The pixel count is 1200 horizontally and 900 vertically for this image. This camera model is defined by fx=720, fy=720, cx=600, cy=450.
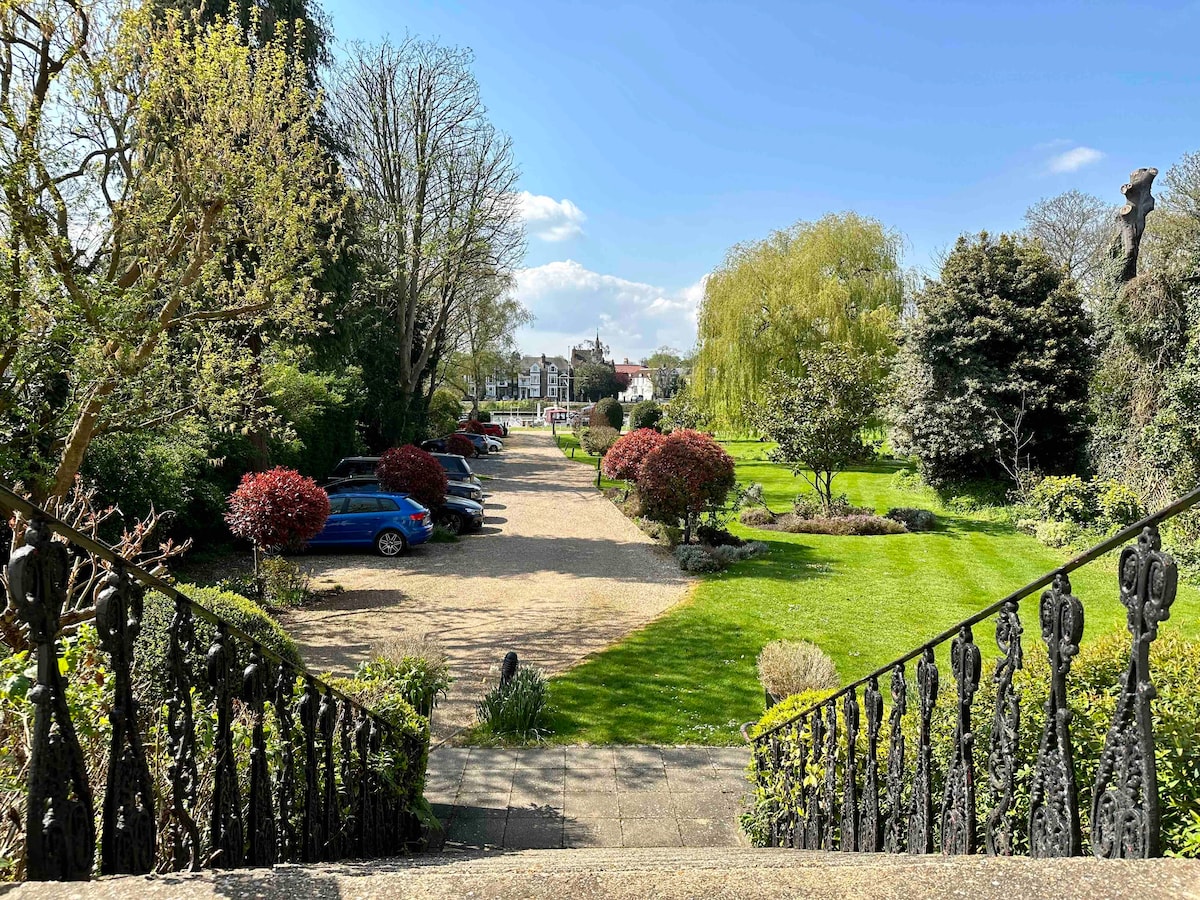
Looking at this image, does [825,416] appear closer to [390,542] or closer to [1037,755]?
[390,542]

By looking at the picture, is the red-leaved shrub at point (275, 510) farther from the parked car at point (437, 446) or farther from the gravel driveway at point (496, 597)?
the parked car at point (437, 446)

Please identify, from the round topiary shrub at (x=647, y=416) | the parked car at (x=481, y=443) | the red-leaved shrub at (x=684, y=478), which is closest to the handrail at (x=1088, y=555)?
the red-leaved shrub at (x=684, y=478)

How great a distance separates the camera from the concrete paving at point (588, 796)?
565 cm

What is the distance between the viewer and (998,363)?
21.1 meters

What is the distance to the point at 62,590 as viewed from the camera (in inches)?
75.6

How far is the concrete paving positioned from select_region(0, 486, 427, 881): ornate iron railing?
192cm

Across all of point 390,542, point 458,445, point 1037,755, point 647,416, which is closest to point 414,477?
point 390,542

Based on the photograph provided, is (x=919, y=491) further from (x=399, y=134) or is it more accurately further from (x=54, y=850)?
(x=54, y=850)

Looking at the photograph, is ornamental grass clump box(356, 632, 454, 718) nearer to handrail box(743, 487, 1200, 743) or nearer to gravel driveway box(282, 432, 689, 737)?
gravel driveway box(282, 432, 689, 737)

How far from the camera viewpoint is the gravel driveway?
10.3m

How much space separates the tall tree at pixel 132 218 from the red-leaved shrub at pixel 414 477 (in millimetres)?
8776

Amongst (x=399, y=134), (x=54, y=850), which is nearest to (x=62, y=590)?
(x=54, y=850)

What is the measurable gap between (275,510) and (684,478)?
8933 mm

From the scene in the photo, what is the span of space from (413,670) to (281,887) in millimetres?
4589
